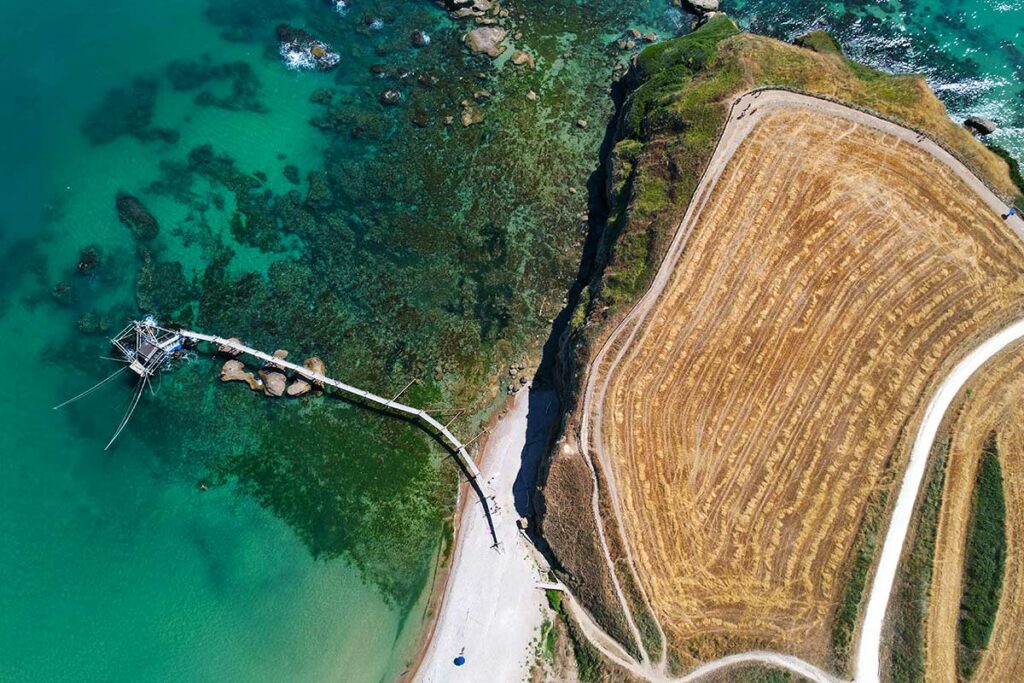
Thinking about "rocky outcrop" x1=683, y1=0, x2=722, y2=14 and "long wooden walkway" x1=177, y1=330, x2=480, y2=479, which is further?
"rocky outcrop" x1=683, y1=0, x2=722, y2=14

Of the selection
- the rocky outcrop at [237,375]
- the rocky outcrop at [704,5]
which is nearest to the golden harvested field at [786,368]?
the rocky outcrop at [704,5]

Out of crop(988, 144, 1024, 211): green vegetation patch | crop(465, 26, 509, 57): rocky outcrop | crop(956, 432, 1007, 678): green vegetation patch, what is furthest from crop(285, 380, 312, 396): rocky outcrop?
crop(988, 144, 1024, 211): green vegetation patch

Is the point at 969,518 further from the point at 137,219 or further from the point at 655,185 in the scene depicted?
the point at 137,219

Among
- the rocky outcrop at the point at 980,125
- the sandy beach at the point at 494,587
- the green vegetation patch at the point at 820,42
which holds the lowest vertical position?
the sandy beach at the point at 494,587

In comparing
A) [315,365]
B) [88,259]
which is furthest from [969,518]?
[88,259]

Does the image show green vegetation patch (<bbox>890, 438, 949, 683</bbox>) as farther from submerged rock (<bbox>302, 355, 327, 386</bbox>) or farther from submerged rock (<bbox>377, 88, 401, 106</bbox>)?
submerged rock (<bbox>377, 88, 401, 106</bbox>)

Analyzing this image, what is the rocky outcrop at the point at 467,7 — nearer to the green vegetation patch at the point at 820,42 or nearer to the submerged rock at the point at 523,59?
the submerged rock at the point at 523,59
